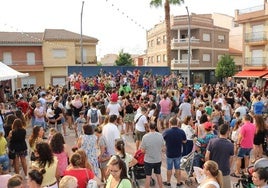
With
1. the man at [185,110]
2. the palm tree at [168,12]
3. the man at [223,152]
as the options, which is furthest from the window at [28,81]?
the man at [223,152]

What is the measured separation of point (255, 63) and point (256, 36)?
2.88m

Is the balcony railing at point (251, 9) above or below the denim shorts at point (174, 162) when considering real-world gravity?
above

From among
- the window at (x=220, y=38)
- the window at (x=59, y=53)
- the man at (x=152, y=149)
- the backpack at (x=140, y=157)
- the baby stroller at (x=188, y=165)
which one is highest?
the window at (x=220, y=38)

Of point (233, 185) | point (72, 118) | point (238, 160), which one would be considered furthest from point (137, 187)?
point (72, 118)

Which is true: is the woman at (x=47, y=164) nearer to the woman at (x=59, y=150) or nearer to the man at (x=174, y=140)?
the woman at (x=59, y=150)

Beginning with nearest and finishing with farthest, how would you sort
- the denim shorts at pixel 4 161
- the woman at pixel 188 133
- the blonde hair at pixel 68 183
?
the blonde hair at pixel 68 183, the denim shorts at pixel 4 161, the woman at pixel 188 133

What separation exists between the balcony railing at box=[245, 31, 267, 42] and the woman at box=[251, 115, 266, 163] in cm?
2671

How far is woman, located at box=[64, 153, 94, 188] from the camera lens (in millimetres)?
4716

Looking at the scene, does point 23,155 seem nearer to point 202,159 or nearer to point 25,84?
point 202,159

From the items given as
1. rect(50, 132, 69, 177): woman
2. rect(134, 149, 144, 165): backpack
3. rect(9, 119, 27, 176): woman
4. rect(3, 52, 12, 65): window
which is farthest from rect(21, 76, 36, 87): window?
rect(50, 132, 69, 177): woman

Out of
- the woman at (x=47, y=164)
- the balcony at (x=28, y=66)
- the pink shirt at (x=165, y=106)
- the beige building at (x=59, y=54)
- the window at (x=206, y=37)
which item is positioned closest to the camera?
the woman at (x=47, y=164)

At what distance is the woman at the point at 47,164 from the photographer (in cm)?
502

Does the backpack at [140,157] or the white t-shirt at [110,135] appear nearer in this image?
the white t-shirt at [110,135]

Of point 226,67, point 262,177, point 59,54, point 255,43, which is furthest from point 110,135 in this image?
point 226,67
